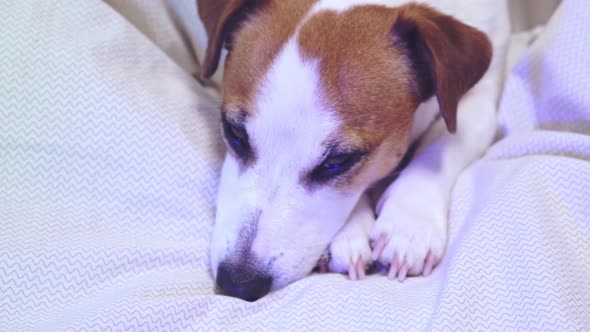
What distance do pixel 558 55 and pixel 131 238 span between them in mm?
1391

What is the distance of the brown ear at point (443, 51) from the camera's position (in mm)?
1562

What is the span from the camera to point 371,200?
5.93 feet

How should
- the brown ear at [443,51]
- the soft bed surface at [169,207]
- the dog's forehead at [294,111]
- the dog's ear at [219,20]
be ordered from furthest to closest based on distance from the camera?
the dog's ear at [219,20] → the brown ear at [443,51] → the dog's forehead at [294,111] → the soft bed surface at [169,207]

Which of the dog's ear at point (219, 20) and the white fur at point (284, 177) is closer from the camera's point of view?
the white fur at point (284, 177)

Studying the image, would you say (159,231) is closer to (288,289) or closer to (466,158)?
(288,289)

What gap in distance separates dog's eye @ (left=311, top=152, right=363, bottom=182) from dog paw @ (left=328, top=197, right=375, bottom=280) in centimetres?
16

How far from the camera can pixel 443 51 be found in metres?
1.56

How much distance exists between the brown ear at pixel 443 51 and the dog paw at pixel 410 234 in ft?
0.73

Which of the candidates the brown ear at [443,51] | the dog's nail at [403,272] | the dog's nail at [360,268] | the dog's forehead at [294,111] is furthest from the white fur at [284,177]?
the brown ear at [443,51]

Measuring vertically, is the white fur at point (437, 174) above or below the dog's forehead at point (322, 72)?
below

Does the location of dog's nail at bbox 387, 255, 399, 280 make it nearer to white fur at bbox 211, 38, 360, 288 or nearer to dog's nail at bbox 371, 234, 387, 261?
dog's nail at bbox 371, 234, 387, 261

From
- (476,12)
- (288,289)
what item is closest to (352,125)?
(288,289)

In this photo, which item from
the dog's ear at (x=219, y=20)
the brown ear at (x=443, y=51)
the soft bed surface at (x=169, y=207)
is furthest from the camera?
the dog's ear at (x=219, y=20)

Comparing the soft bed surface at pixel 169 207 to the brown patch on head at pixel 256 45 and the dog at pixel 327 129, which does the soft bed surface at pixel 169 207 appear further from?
the brown patch on head at pixel 256 45
